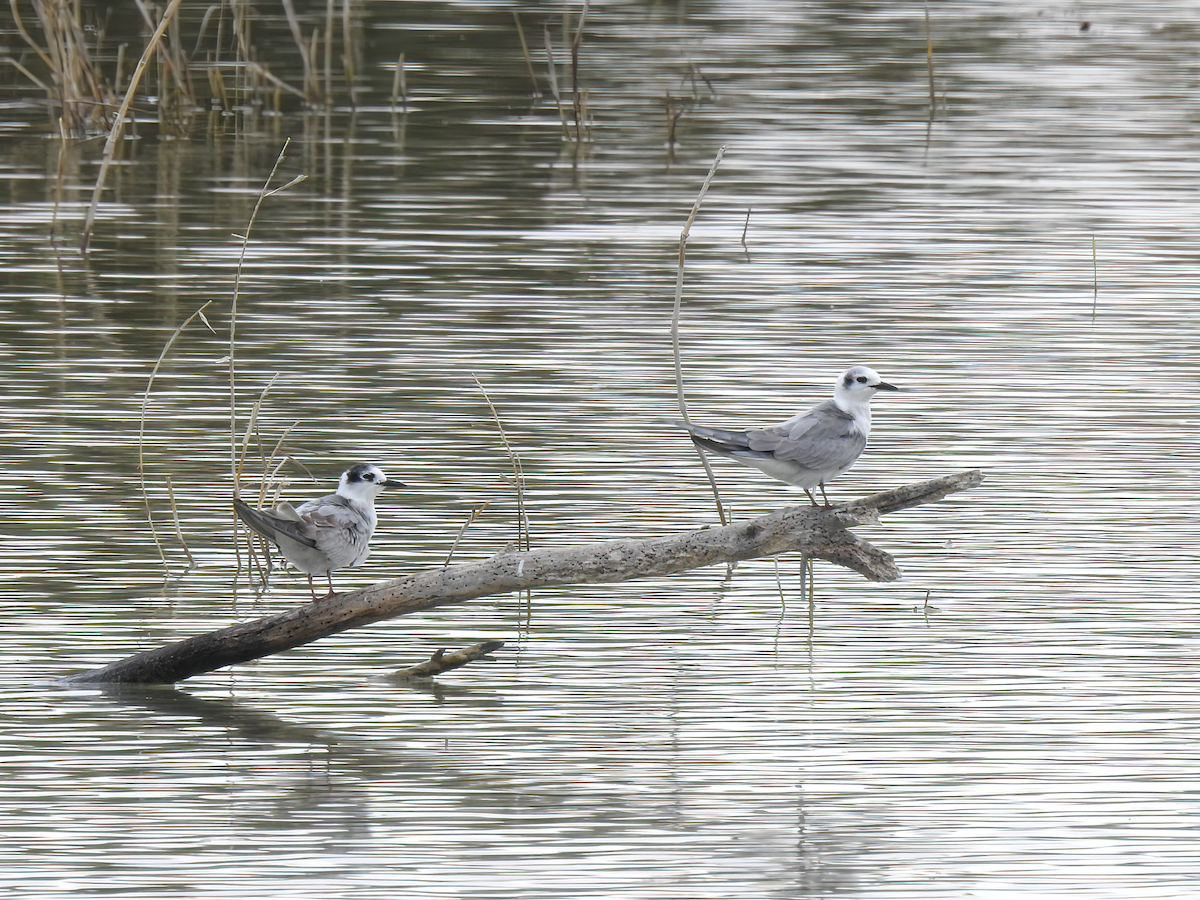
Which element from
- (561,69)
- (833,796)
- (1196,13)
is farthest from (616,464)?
(1196,13)

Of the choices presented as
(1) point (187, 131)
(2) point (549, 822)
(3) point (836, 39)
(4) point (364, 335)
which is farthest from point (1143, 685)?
(3) point (836, 39)

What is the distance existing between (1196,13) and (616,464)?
26769mm

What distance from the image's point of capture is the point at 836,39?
3416cm

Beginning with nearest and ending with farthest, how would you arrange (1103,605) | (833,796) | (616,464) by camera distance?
(833,796) < (1103,605) < (616,464)

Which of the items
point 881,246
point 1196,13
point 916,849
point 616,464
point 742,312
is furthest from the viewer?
point 1196,13

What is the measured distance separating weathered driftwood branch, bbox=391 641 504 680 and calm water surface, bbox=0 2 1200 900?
139 millimetres

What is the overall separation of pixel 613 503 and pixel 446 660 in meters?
2.83

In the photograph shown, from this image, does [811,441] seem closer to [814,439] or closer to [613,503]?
[814,439]

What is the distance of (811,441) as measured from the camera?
909 cm

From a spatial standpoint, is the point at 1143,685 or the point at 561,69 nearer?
the point at 1143,685

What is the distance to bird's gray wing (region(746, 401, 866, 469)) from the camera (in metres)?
9.01

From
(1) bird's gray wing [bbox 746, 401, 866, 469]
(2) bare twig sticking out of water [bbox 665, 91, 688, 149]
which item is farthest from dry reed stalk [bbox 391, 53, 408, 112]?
(1) bird's gray wing [bbox 746, 401, 866, 469]

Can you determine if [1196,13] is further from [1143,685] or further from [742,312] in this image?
[1143,685]

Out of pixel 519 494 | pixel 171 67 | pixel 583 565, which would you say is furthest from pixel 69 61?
pixel 583 565
